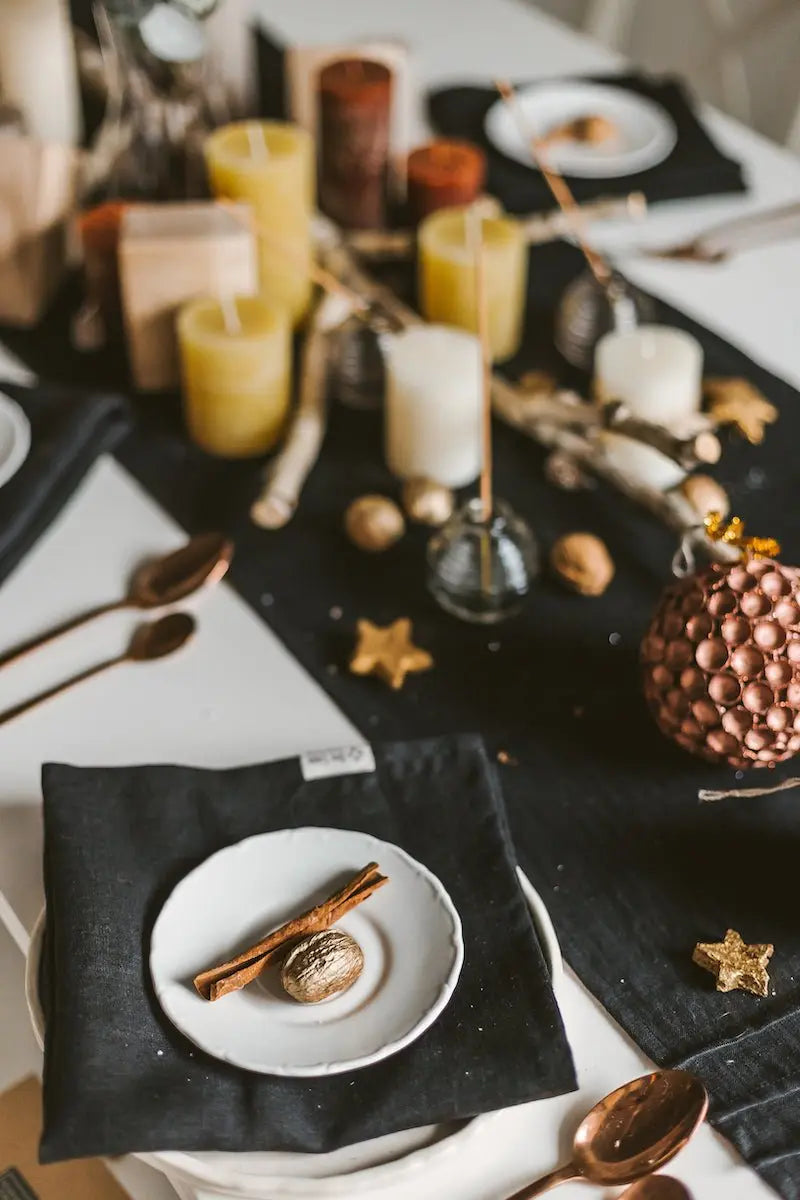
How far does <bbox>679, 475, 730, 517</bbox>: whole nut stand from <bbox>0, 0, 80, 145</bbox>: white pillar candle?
2.23 feet

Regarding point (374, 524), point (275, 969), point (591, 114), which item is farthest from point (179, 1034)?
point (591, 114)

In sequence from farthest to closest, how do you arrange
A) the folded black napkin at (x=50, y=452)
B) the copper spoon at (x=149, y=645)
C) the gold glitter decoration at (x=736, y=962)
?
the folded black napkin at (x=50, y=452) < the copper spoon at (x=149, y=645) < the gold glitter decoration at (x=736, y=962)

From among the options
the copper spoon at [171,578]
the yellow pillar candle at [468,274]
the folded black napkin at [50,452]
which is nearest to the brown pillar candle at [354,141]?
the yellow pillar candle at [468,274]

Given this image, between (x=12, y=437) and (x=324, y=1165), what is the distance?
1.91 ft

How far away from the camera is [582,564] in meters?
A: 0.84

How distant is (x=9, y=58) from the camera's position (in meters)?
1.14

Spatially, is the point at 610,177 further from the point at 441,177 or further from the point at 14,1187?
the point at 14,1187

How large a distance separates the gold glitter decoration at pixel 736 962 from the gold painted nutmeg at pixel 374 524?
0.37m

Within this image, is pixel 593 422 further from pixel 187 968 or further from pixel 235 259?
pixel 187 968

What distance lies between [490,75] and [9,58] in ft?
1.92

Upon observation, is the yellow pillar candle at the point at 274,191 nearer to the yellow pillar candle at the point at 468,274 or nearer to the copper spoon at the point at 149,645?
the yellow pillar candle at the point at 468,274

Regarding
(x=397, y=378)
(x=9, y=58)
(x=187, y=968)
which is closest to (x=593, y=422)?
(x=397, y=378)

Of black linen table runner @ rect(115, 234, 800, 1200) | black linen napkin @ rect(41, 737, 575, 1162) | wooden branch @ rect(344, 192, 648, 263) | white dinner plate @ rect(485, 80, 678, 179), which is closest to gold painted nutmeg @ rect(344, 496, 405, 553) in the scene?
black linen table runner @ rect(115, 234, 800, 1200)

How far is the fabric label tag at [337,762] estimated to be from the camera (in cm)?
68
